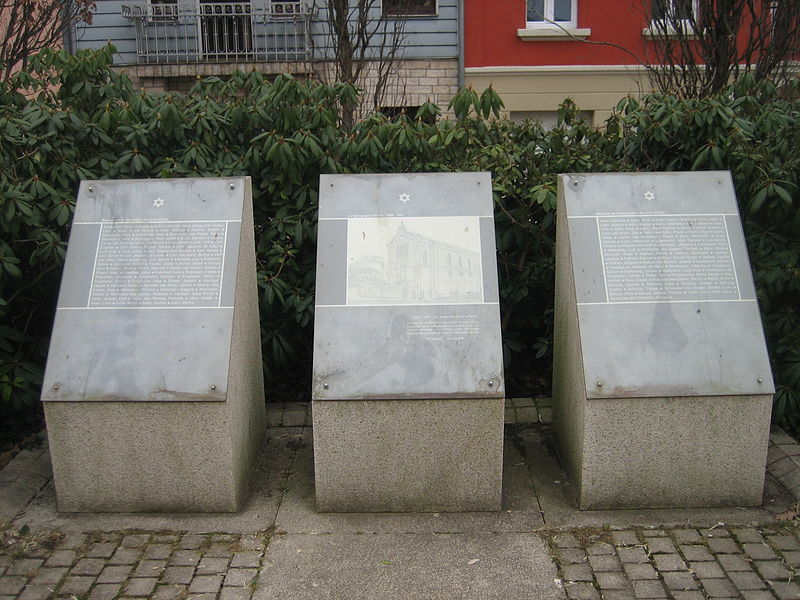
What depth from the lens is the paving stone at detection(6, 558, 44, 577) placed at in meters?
3.49

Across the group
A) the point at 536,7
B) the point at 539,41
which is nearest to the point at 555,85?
the point at 539,41

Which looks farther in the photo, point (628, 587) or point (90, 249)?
point (90, 249)

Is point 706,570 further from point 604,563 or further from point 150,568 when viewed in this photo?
point 150,568

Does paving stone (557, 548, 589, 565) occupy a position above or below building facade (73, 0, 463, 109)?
below

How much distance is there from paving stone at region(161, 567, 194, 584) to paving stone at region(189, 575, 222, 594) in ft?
0.13

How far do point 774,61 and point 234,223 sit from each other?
5767 mm

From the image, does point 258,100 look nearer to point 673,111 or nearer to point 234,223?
point 234,223

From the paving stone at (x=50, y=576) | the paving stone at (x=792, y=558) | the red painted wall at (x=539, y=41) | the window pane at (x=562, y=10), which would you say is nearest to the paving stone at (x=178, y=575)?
the paving stone at (x=50, y=576)

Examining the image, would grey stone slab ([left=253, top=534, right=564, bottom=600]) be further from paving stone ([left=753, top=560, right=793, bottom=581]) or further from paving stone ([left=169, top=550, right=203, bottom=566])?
paving stone ([left=753, top=560, right=793, bottom=581])

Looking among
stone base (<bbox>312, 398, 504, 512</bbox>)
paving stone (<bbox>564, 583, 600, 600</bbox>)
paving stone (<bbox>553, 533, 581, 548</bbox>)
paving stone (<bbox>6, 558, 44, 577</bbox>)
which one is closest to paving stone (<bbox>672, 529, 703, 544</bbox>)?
paving stone (<bbox>553, 533, 581, 548</bbox>)

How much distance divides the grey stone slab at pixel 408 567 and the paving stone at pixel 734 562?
0.78 meters

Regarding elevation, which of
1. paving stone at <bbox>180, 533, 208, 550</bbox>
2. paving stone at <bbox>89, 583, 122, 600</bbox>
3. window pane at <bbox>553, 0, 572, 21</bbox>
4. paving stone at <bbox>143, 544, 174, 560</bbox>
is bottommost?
paving stone at <bbox>89, 583, 122, 600</bbox>

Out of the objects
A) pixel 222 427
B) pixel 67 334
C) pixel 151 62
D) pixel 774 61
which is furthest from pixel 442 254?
pixel 151 62

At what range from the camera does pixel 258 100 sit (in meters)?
5.30
